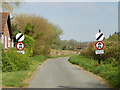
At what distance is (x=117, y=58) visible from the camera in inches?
715

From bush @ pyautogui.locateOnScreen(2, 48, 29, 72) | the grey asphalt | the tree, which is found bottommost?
the grey asphalt

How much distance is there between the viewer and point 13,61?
16531mm

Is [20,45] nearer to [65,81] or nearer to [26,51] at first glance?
[65,81]

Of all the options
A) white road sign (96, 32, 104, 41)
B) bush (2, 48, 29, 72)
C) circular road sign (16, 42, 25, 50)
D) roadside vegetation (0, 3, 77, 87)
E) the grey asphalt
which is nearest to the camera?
the grey asphalt

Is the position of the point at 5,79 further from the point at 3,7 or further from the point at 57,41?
the point at 57,41

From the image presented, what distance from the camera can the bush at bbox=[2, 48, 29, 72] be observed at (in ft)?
52.6

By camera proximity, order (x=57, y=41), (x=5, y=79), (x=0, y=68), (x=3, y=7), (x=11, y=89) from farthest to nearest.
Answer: (x=57, y=41), (x=3, y=7), (x=0, y=68), (x=5, y=79), (x=11, y=89)

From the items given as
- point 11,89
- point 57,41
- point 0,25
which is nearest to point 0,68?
point 11,89

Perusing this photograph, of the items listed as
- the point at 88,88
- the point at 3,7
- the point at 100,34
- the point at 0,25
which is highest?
the point at 3,7

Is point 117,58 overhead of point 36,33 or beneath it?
beneath

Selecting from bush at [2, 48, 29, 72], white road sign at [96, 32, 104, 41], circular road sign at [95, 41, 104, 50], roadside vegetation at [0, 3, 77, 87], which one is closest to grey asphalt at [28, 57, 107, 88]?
roadside vegetation at [0, 3, 77, 87]

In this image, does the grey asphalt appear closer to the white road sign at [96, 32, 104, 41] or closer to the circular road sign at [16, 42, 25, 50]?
the circular road sign at [16, 42, 25, 50]

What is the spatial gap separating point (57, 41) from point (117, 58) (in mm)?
57402

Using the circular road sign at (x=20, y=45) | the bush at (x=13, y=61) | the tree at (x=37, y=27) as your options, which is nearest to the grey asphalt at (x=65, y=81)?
the bush at (x=13, y=61)
